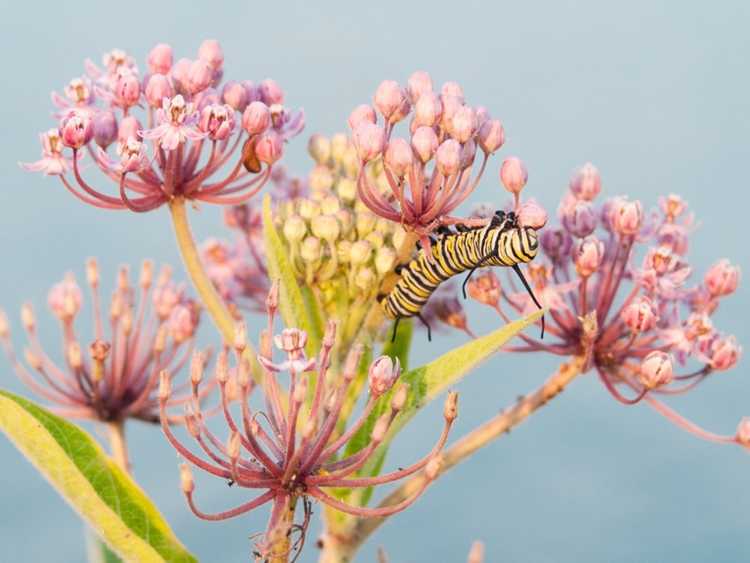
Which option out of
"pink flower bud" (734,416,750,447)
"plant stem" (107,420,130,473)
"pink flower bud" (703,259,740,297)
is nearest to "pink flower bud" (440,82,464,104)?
"pink flower bud" (703,259,740,297)

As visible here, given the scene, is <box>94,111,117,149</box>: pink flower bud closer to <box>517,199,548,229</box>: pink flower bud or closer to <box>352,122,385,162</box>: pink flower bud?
<box>352,122,385,162</box>: pink flower bud

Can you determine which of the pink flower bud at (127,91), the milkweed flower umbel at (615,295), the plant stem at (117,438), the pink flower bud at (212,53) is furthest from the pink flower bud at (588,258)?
the plant stem at (117,438)

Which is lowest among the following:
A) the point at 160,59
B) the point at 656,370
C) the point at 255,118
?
the point at 656,370

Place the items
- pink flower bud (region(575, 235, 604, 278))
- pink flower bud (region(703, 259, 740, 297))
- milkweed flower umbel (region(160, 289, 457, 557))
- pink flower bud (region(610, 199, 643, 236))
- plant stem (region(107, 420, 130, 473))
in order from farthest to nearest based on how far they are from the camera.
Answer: plant stem (region(107, 420, 130, 473)) → pink flower bud (region(703, 259, 740, 297)) → pink flower bud (region(610, 199, 643, 236)) → pink flower bud (region(575, 235, 604, 278)) → milkweed flower umbel (region(160, 289, 457, 557))

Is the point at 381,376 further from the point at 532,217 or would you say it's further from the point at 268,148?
the point at 268,148

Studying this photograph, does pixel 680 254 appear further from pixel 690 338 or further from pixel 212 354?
pixel 212 354

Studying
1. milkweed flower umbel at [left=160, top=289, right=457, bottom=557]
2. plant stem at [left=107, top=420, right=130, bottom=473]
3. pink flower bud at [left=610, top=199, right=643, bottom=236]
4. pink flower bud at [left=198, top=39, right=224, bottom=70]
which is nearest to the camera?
milkweed flower umbel at [left=160, top=289, right=457, bottom=557]

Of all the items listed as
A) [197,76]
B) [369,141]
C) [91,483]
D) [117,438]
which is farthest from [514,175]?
[117,438]
